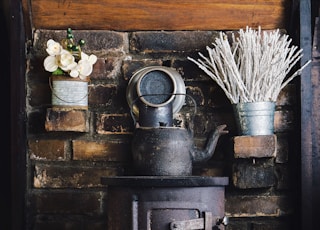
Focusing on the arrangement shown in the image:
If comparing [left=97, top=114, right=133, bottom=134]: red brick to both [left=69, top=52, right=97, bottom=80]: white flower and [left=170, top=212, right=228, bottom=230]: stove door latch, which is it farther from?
[left=170, top=212, right=228, bottom=230]: stove door latch

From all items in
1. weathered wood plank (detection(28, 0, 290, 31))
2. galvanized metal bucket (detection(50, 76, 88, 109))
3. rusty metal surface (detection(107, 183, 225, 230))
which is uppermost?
weathered wood plank (detection(28, 0, 290, 31))

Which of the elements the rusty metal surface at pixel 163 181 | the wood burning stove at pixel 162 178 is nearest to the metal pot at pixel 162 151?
the wood burning stove at pixel 162 178

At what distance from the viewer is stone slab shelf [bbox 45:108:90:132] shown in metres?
2.45

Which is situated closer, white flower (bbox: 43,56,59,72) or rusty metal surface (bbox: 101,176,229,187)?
rusty metal surface (bbox: 101,176,229,187)

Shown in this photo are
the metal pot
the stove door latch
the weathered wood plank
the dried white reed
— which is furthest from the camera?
the weathered wood plank

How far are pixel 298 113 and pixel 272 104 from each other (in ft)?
0.46

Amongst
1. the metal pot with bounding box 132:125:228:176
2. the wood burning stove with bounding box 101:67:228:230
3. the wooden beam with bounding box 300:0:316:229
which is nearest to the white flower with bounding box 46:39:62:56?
the wood burning stove with bounding box 101:67:228:230

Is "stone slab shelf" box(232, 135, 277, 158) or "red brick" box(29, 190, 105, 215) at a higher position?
"stone slab shelf" box(232, 135, 277, 158)

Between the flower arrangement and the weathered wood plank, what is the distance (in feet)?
0.39

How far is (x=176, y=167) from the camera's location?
2264 millimetres

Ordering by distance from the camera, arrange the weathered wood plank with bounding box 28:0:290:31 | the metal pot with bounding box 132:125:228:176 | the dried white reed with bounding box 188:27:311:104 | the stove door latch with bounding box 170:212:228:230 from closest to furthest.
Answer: the stove door latch with bounding box 170:212:228:230
the metal pot with bounding box 132:125:228:176
the dried white reed with bounding box 188:27:311:104
the weathered wood plank with bounding box 28:0:290:31

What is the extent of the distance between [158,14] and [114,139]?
51 cm

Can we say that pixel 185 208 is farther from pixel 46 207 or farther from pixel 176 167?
pixel 46 207

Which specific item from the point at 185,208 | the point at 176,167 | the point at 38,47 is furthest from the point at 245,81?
the point at 38,47
